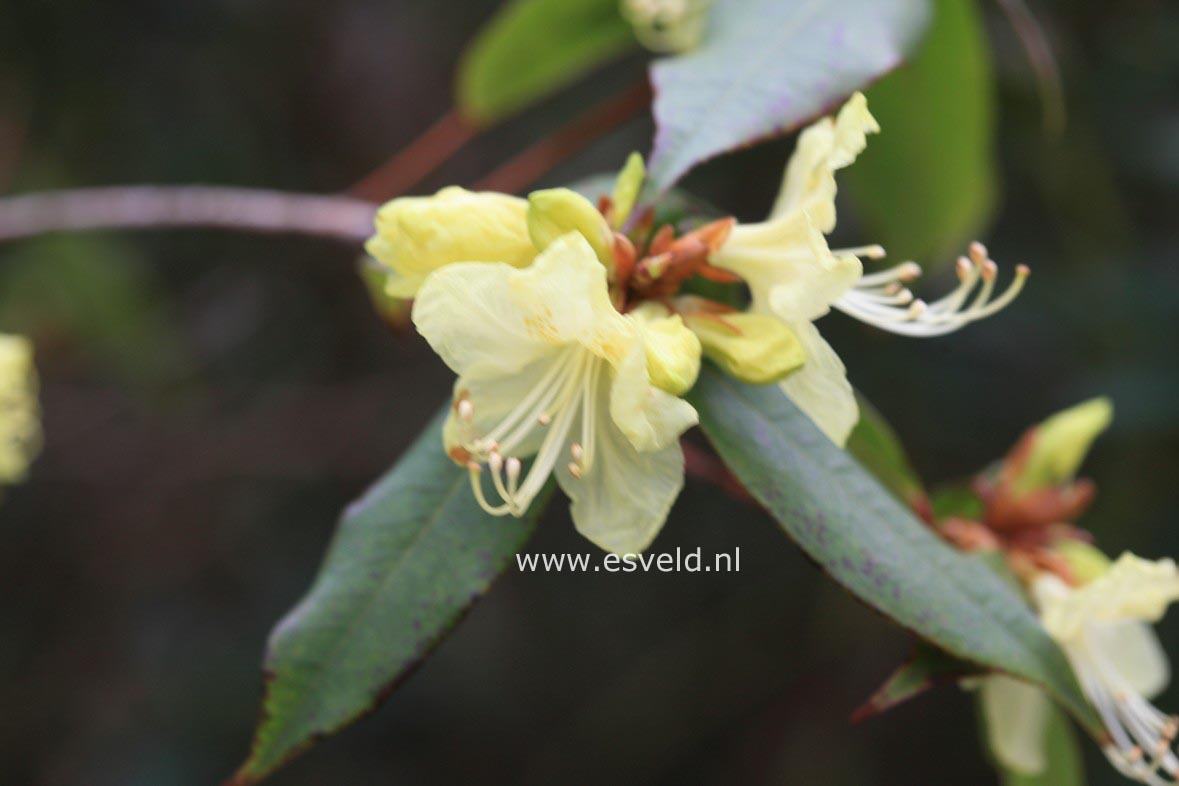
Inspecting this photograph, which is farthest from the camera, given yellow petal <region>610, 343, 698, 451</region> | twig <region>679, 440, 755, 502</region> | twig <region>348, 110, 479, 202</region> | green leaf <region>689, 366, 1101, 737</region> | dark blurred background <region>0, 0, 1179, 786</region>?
dark blurred background <region>0, 0, 1179, 786</region>

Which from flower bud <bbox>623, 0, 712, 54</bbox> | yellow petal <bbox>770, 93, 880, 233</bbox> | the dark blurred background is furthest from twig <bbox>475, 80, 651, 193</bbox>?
the dark blurred background

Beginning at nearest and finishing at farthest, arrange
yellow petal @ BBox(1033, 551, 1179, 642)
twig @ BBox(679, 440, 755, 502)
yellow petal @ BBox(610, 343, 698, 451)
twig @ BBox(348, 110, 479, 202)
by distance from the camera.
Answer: yellow petal @ BBox(610, 343, 698, 451) < yellow petal @ BBox(1033, 551, 1179, 642) < twig @ BBox(679, 440, 755, 502) < twig @ BBox(348, 110, 479, 202)

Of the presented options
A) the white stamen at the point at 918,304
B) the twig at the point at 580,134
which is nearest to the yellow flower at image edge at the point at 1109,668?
the white stamen at the point at 918,304

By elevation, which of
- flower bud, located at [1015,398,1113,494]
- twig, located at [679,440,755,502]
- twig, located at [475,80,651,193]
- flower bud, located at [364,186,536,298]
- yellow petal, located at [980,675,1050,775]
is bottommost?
yellow petal, located at [980,675,1050,775]

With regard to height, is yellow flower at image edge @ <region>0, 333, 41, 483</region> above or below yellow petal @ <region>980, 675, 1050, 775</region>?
above

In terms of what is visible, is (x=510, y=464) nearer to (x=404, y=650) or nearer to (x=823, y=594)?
(x=404, y=650)

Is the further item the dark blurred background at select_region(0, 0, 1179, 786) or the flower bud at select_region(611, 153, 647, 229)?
the dark blurred background at select_region(0, 0, 1179, 786)

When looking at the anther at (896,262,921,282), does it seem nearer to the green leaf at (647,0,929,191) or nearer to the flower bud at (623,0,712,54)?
the green leaf at (647,0,929,191)

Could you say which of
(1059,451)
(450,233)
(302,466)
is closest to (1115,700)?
(1059,451)
